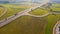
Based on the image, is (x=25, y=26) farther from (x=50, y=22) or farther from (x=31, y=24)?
(x=50, y=22)

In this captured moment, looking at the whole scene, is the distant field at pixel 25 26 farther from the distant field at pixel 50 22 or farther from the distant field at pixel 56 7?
the distant field at pixel 56 7

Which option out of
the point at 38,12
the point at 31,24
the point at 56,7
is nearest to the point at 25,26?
the point at 31,24

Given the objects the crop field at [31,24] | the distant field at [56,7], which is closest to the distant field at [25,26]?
the crop field at [31,24]

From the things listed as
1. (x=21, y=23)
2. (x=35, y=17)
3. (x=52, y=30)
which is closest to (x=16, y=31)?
(x=21, y=23)

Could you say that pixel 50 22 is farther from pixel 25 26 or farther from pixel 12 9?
pixel 12 9

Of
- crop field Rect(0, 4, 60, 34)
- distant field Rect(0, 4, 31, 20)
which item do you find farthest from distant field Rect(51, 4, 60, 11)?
distant field Rect(0, 4, 31, 20)

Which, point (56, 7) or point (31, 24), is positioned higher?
point (56, 7)

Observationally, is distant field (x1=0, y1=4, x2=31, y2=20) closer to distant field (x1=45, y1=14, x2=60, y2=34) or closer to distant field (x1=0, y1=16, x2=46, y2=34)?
distant field (x1=0, y1=16, x2=46, y2=34)

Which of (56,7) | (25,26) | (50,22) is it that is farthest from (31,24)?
(56,7)
